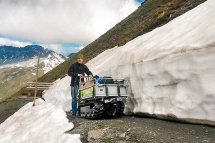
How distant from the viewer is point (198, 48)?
15859 millimetres

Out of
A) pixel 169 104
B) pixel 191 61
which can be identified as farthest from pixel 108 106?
pixel 191 61

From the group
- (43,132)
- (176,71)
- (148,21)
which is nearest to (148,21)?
(148,21)

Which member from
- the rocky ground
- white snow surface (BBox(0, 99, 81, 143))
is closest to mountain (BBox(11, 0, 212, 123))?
the rocky ground

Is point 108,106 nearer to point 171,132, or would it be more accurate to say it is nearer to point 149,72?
point 149,72

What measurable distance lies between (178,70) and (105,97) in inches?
188

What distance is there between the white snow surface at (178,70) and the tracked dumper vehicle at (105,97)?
43.2 inches

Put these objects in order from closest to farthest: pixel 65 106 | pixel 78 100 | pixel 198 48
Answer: pixel 198 48 < pixel 78 100 < pixel 65 106

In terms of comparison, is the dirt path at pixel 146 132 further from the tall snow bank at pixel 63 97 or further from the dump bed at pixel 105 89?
the tall snow bank at pixel 63 97

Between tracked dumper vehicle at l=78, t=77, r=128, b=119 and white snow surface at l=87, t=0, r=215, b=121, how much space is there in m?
1.10

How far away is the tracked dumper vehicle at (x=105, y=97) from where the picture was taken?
2023 cm

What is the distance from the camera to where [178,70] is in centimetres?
1723

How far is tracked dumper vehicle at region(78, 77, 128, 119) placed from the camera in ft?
66.4

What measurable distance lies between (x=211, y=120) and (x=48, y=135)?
920cm

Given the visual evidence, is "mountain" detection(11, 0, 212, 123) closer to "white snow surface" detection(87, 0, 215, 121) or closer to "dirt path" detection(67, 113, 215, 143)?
"white snow surface" detection(87, 0, 215, 121)
